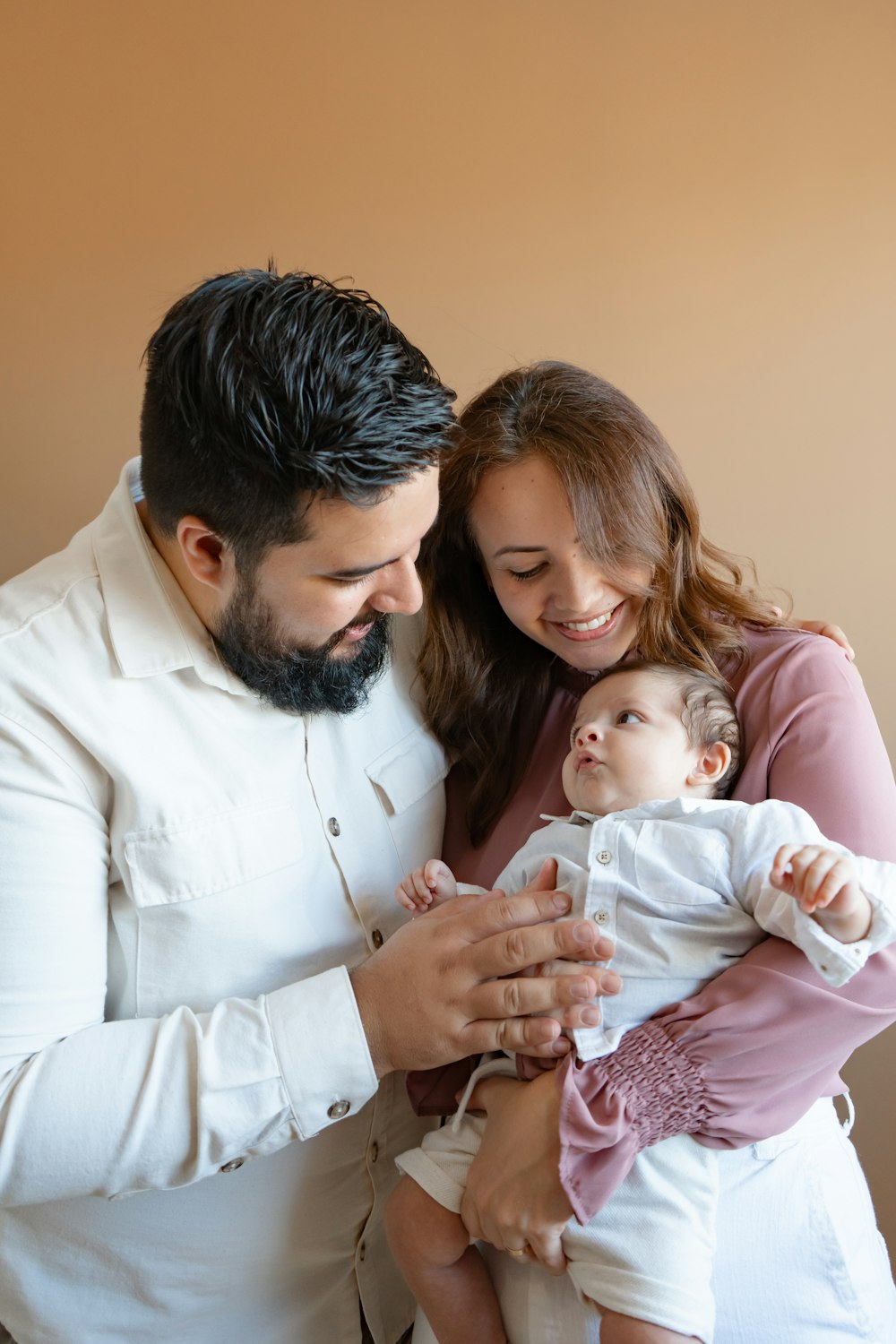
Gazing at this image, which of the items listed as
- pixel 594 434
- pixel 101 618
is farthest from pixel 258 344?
pixel 594 434

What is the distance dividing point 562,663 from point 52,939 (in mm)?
1003

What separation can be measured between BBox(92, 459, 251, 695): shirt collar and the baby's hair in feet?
2.11

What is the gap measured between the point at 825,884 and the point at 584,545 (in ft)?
2.13

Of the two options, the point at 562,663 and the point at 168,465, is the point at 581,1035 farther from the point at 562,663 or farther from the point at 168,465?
the point at 168,465

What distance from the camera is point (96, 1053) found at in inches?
53.3

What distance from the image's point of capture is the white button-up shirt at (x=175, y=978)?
134 centimetres

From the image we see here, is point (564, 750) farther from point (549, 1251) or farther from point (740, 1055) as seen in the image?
point (549, 1251)

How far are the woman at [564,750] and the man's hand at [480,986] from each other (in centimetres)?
8

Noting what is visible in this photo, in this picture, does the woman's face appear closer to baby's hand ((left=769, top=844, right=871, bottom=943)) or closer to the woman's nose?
the woman's nose

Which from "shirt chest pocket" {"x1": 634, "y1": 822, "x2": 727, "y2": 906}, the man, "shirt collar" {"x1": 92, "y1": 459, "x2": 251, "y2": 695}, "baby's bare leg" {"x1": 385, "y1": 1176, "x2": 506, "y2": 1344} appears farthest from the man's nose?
"baby's bare leg" {"x1": 385, "y1": 1176, "x2": 506, "y2": 1344}

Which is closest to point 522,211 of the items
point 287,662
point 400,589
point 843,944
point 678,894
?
point 400,589

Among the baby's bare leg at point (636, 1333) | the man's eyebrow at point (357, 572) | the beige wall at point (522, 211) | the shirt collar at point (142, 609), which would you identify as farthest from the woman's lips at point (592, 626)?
the baby's bare leg at point (636, 1333)

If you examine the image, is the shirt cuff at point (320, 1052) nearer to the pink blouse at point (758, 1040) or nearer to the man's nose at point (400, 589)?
the pink blouse at point (758, 1040)

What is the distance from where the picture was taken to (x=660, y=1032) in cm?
136
